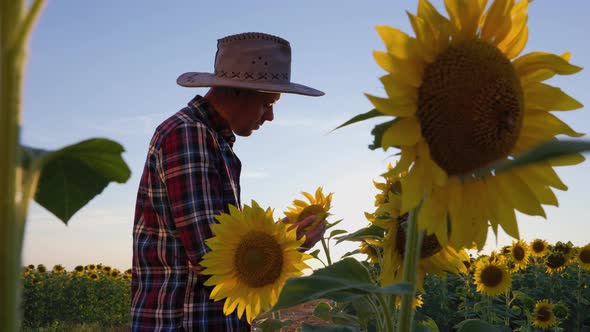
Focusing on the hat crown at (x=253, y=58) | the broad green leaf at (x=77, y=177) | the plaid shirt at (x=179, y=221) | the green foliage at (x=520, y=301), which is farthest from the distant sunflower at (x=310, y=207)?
the green foliage at (x=520, y=301)

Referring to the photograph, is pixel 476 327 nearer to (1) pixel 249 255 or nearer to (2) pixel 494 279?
(1) pixel 249 255

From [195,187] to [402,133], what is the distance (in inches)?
62.6

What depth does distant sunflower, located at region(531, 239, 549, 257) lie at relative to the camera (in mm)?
6598

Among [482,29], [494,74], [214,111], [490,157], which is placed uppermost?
[214,111]

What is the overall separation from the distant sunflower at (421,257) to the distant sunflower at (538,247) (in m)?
5.55

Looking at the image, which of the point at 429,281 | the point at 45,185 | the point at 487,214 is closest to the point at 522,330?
the point at 429,281

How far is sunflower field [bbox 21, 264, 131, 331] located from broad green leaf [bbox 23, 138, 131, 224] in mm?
9176

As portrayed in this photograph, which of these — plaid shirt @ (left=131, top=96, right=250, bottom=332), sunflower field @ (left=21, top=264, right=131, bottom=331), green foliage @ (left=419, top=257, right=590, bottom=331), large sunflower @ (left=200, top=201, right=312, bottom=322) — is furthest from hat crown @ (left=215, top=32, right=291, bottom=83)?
sunflower field @ (left=21, top=264, right=131, bottom=331)

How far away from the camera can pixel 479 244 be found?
92cm

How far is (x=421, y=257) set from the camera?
4.95 feet

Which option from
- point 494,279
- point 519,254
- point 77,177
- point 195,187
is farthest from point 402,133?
point 519,254

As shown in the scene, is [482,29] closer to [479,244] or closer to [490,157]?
[490,157]

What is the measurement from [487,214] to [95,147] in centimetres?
67

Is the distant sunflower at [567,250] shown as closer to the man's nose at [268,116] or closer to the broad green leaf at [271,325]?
the man's nose at [268,116]
